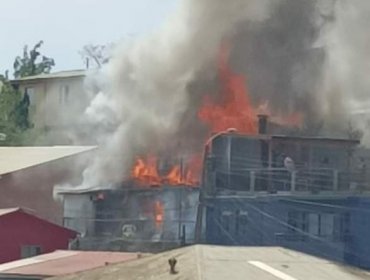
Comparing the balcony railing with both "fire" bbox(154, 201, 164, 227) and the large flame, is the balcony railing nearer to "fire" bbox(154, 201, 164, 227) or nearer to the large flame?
"fire" bbox(154, 201, 164, 227)

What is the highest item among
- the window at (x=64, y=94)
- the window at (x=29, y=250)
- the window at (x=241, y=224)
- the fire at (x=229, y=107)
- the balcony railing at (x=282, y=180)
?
the window at (x=64, y=94)

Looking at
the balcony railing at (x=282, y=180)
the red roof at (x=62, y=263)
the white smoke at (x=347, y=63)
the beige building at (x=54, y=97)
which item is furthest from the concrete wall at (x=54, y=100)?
the red roof at (x=62, y=263)

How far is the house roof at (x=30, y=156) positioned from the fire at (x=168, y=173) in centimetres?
424

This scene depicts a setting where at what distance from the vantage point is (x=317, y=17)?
1842 inches

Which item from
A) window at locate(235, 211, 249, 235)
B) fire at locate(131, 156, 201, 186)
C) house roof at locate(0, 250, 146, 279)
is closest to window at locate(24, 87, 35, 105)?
fire at locate(131, 156, 201, 186)

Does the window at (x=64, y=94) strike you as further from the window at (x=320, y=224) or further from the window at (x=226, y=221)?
the window at (x=320, y=224)

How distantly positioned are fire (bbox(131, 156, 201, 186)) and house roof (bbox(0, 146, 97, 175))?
4.24 m

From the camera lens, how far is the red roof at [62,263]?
24531 mm

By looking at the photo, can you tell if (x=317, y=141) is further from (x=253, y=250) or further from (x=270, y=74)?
(x=253, y=250)

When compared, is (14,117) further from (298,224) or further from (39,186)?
(298,224)

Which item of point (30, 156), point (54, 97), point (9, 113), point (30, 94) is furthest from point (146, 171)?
point (30, 94)

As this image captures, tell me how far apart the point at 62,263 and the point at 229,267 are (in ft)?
50.4

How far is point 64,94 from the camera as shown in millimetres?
75438

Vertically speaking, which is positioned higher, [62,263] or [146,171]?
[146,171]
